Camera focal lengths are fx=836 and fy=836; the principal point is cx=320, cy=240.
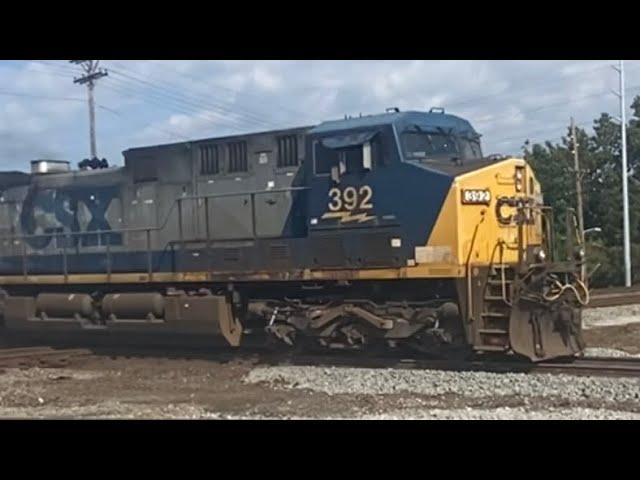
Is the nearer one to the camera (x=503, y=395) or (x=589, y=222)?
(x=503, y=395)

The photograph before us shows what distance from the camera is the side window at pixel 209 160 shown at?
45.8 ft

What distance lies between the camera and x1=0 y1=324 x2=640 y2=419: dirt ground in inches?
340

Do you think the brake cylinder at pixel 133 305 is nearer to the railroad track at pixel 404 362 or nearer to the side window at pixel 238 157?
the railroad track at pixel 404 362

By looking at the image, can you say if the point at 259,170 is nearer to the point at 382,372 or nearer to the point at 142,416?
the point at 382,372

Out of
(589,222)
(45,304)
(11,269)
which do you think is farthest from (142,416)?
(589,222)

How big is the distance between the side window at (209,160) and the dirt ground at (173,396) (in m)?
3.15

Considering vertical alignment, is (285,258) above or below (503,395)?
above

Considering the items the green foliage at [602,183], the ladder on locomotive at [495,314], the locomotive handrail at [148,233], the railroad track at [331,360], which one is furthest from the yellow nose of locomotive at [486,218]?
the green foliage at [602,183]

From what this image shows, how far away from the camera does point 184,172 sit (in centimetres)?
1431

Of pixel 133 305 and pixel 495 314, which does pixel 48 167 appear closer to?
pixel 133 305

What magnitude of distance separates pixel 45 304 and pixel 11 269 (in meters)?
1.47

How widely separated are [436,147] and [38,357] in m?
7.59

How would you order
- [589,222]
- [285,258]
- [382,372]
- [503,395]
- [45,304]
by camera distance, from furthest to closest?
[589,222], [45,304], [285,258], [382,372], [503,395]

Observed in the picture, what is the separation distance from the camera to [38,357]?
14.3m
